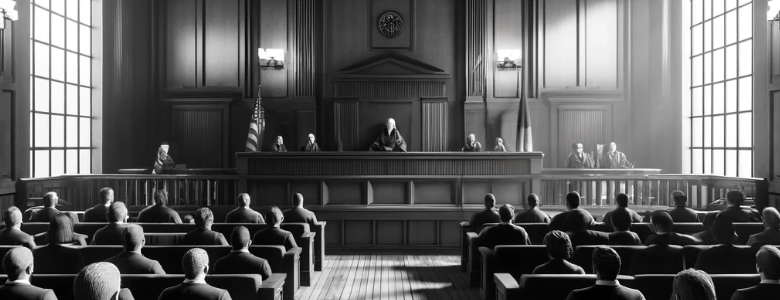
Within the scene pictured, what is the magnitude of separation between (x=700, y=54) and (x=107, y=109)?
1142cm

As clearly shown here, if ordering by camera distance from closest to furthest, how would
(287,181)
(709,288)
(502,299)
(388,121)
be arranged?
(709,288)
(502,299)
(287,181)
(388,121)

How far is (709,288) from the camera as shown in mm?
2363

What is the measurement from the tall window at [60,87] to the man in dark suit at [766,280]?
9561 mm

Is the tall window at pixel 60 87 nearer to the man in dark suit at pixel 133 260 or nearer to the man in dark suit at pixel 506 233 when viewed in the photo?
the man in dark suit at pixel 133 260

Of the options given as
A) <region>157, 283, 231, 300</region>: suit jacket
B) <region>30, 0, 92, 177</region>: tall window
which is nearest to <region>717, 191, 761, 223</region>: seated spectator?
<region>157, 283, 231, 300</region>: suit jacket

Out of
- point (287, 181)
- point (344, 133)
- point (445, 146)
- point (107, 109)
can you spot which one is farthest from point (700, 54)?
point (107, 109)

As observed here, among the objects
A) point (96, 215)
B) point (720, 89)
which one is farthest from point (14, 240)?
point (720, 89)

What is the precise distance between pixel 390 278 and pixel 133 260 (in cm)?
360

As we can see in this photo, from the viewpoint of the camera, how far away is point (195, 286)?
3.05 m

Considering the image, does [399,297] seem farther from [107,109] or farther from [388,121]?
[107,109]

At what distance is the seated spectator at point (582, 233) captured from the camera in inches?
202

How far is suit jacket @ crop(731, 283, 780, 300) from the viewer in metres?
3.04

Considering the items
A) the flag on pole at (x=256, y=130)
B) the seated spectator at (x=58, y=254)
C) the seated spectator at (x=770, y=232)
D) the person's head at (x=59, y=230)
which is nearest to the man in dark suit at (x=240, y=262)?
the seated spectator at (x=58, y=254)

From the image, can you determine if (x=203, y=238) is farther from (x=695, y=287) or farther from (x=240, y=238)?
(x=695, y=287)
